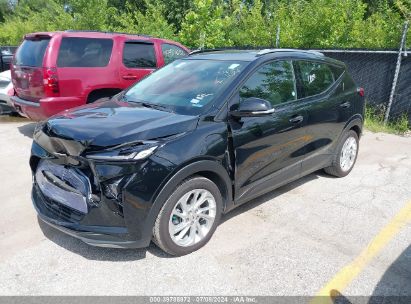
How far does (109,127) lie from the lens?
9.72ft

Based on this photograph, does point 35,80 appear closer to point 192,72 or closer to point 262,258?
point 192,72

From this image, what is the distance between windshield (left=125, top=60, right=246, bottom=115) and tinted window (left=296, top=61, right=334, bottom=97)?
0.89 metres

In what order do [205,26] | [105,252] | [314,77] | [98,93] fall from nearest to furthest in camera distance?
[105,252], [314,77], [98,93], [205,26]

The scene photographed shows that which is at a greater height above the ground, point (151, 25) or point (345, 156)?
point (151, 25)

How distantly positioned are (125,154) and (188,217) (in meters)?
0.82

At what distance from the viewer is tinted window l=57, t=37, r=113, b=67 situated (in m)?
6.17

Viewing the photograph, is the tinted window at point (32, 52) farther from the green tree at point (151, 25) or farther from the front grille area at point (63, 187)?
the green tree at point (151, 25)

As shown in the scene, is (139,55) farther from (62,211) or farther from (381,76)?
(381,76)

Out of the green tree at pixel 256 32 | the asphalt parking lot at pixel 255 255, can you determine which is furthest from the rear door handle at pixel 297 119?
the green tree at pixel 256 32

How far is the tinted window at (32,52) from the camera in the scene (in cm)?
614

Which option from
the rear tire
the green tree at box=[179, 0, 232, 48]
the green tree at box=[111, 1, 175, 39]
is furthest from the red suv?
the green tree at box=[111, 1, 175, 39]

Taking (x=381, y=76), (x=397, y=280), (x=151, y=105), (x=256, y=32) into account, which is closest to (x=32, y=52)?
(x=151, y=105)

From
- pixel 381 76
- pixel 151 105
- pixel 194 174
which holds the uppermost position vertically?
pixel 151 105

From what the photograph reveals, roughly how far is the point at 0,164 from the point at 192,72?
340 cm
